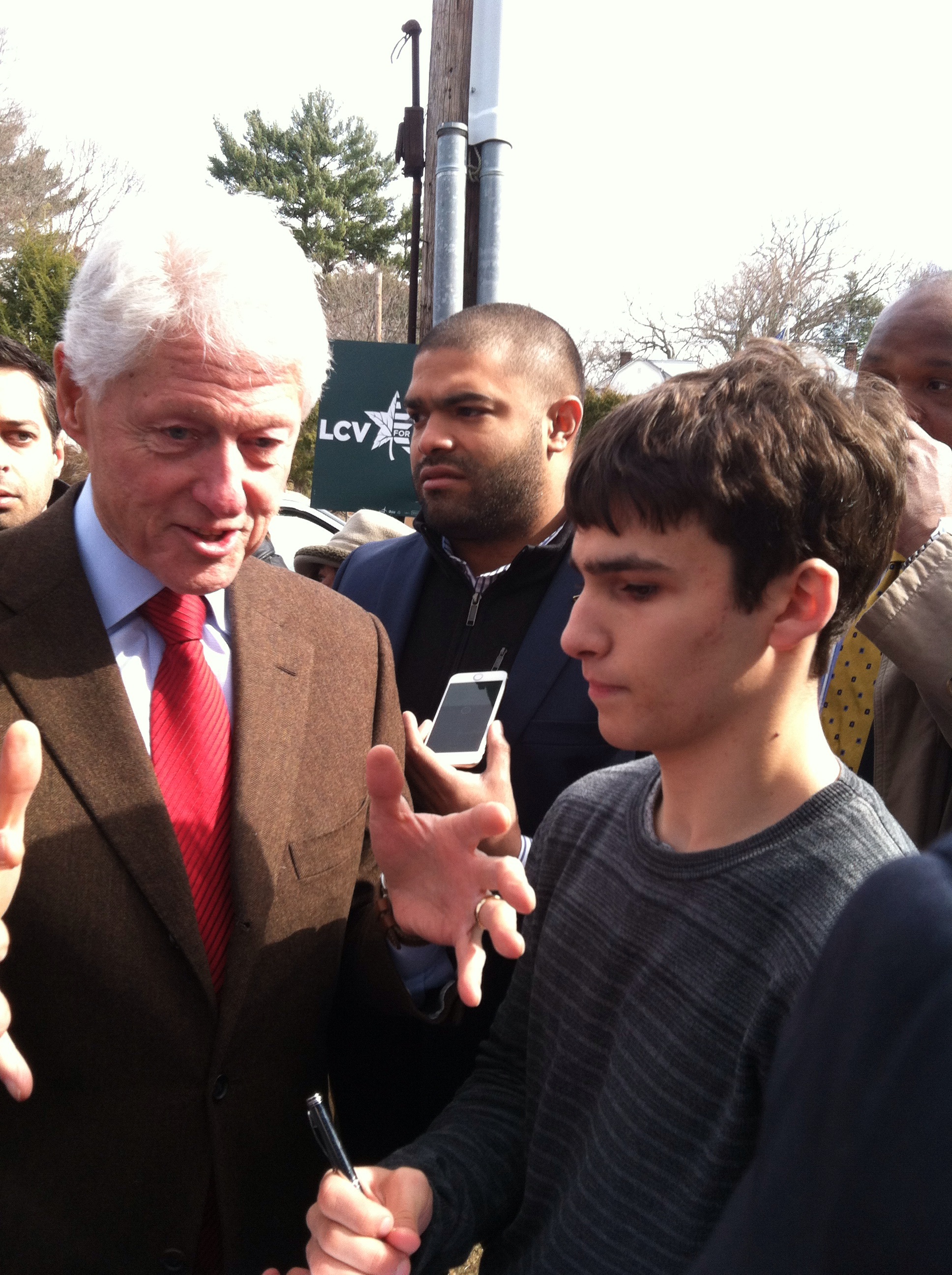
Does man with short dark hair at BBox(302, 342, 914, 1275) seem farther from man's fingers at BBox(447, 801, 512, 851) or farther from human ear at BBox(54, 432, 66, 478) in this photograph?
human ear at BBox(54, 432, 66, 478)

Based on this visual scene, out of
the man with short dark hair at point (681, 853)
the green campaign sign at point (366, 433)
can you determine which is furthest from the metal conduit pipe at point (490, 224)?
the man with short dark hair at point (681, 853)

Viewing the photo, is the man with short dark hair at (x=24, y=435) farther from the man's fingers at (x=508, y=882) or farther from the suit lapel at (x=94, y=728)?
the man's fingers at (x=508, y=882)

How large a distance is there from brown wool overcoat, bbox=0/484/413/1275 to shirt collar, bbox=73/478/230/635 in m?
0.04

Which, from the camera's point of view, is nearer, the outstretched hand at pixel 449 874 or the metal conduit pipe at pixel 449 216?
the outstretched hand at pixel 449 874

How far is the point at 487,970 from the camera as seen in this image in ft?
6.84

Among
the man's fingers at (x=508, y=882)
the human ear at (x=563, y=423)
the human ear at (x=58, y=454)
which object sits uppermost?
the human ear at (x=563, y=423)

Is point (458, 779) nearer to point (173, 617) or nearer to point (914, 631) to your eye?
point (173, 617)

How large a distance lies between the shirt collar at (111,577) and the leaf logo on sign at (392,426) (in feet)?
13.5

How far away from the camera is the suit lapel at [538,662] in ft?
8.26

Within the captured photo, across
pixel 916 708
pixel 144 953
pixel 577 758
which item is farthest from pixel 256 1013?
pixel 916 708

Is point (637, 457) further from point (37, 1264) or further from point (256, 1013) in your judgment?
point (37, 1264)

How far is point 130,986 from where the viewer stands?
1.41 meters

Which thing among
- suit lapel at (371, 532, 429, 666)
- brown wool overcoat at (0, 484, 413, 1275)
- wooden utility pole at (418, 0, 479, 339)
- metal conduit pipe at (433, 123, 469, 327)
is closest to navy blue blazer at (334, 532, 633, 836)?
suit lapel at (371, 532, 429, 666)

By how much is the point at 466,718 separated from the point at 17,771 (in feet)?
3.39
